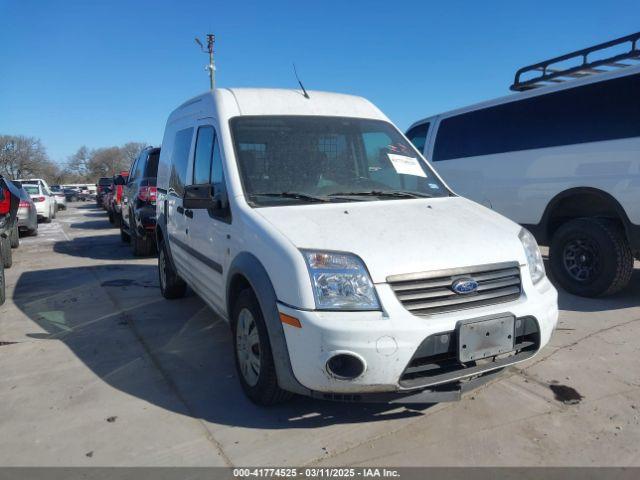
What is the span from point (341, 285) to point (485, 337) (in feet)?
2.77

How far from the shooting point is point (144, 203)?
28.6 ft

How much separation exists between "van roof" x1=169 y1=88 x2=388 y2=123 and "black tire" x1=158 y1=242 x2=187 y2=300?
76.9 inches

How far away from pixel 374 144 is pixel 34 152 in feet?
264

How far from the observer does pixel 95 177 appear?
92.1 m

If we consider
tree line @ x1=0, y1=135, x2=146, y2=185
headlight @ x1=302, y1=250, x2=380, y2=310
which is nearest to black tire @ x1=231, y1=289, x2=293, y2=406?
headlight @ x1=302, y1=250, x2=380, y2=310

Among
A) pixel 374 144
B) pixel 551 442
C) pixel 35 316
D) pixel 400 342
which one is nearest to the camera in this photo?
pixel 400 342

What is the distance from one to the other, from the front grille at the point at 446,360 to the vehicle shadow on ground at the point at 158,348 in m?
0.53

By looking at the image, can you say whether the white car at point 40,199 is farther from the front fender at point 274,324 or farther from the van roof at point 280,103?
the front fender at point 274,324

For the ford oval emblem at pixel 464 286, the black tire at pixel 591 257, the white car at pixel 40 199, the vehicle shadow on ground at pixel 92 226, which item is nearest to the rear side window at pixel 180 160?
the ford oval emblem at pixel 464 286

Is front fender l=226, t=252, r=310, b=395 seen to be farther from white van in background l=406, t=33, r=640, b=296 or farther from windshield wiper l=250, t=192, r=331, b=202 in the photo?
white van in background l=406, t=33, r=640, b=296

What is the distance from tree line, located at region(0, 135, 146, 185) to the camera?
69.3 metres

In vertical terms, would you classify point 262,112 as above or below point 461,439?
above

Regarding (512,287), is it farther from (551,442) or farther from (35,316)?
(35,316)

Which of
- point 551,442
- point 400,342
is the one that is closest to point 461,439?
point 551,442
